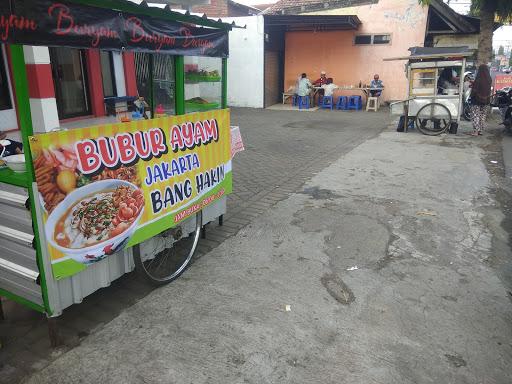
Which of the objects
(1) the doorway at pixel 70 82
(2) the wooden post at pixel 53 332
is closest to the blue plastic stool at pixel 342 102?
(1) the doorway at pixel 70 82

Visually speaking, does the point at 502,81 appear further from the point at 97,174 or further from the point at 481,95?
the point at 97,174

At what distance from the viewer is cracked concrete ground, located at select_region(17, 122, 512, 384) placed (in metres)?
2.74

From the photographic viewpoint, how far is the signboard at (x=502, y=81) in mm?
15570

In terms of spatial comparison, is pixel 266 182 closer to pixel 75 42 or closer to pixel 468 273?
pixel 468 273

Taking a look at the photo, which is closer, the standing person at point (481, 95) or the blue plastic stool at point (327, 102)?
the standing person at point (481, 95)

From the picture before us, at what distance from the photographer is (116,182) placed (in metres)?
3.00

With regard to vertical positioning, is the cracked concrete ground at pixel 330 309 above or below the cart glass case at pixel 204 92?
below

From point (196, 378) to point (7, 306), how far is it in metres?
1.86

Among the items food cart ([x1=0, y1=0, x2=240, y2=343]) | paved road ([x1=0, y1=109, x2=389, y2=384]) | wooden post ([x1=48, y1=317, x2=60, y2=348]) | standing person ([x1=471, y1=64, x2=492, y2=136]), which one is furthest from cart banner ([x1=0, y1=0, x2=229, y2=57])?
standing person ([x1=471, y1=64, x2=492, y2=136])

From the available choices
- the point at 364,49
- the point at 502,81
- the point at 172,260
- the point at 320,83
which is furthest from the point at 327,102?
the point at 172,260

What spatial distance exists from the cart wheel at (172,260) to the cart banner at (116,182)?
289 millimetres

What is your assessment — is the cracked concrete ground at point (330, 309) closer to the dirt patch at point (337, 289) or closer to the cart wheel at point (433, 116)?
the dirt patch at point (337, 289)

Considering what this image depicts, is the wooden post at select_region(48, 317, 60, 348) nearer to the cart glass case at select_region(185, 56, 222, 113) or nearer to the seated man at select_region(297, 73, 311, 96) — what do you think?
the cart glass case at select_region(185, 56, 222, 113)

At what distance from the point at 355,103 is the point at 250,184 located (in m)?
11.8
